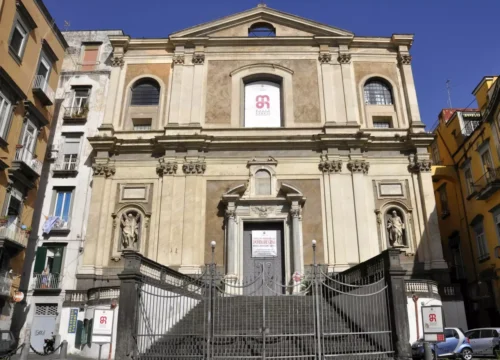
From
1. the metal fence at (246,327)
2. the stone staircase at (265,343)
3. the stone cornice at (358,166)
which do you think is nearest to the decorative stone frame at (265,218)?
the stone cornice at (358,166)

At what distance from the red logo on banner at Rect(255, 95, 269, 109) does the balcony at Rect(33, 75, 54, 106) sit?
1035 centimetres

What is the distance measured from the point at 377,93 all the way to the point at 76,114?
16.4m

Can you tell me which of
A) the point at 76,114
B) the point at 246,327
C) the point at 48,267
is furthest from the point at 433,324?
the point at 76,114

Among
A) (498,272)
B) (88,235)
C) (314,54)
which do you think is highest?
(314,54)

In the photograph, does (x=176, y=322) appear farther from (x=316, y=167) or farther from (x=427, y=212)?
(x=427, y=212)

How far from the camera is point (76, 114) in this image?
24.0 metres

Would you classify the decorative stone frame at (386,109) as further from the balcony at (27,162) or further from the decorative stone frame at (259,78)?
the balcony at (27,162)

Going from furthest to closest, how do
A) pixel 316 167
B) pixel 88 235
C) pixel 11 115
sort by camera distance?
pixel 316 167, pixel 88 235, pixel 11 115

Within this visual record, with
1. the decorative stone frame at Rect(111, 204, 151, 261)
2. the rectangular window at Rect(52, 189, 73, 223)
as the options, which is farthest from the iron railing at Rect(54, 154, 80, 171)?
the decorative stone frame at Rect(111, 204, 151, 261)

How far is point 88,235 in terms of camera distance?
66.8 feet

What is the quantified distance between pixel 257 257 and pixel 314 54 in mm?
11763

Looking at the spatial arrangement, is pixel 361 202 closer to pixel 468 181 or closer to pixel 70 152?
pixel 468 181

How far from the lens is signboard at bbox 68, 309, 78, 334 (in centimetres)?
1739

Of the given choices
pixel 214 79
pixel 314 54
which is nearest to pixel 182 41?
pixel 214 79
